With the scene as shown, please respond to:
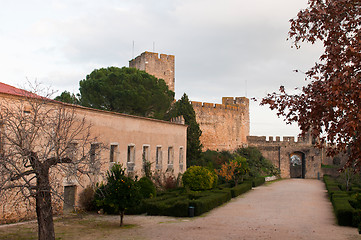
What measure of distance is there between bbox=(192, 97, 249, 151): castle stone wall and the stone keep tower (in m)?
4.68

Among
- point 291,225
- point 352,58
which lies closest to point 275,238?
point 291,225

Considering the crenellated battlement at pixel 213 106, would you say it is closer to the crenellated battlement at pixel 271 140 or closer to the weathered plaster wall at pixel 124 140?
the crenellated battlement at pixel 271 140

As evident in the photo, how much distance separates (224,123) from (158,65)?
1161 centimetres

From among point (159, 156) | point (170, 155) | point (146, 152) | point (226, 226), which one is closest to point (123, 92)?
point (170, 155)

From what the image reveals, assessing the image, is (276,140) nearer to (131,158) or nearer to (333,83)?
(131,158)

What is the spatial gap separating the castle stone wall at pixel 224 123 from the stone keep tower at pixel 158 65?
4.68 m

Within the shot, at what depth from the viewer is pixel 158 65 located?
36.3 m

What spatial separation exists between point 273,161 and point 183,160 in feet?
68.9

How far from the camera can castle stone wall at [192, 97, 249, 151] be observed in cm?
3972

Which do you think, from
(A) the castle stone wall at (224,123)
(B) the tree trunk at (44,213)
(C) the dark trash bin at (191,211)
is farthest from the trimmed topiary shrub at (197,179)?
(A) the castle stone wall at (224,123)

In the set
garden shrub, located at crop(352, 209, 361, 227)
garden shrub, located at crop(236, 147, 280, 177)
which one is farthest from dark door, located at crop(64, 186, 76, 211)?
garden shrub, located at crop(236, 147, 280, 177)

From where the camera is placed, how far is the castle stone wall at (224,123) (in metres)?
39.7

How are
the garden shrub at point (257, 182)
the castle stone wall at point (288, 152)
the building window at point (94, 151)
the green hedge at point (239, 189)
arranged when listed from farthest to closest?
1. the castle stone wall at point (288, 152)
2. the garden shrub at point (257, 182)
3. the green hedge at point (239, 189)
4. the building window at point (94, 151)

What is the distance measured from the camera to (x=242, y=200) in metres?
20.0
